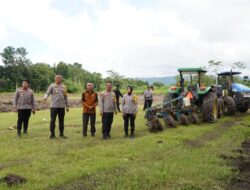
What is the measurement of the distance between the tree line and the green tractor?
52.0 m

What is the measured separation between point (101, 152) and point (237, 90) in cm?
1311

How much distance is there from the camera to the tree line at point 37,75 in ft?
246

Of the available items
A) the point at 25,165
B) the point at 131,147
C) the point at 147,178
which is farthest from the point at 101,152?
the point at 147,178

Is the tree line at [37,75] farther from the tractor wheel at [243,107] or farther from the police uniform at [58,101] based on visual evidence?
the police uniform at [58,101]

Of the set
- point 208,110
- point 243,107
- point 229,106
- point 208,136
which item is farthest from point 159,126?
point 243,107

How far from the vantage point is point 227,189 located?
6.91m

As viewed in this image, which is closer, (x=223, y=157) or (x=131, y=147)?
(x=223, y=157)

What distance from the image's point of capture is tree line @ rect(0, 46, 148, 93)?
75.0 meters

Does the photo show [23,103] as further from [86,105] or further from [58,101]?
[86,105]

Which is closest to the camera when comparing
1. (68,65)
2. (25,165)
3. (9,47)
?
(25,165)

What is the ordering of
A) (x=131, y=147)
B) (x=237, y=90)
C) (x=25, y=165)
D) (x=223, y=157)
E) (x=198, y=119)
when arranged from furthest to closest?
(x=237, y=90)
(x=198, y=119)
(x=131, y=147)
(x=223, y=157)
(x=25, y=165)

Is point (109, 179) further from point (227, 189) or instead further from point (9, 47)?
point (9, 47)

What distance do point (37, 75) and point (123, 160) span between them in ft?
238

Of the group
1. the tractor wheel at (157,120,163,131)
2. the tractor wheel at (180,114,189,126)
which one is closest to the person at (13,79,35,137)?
the tractor wheel at (157,120,163,131)
